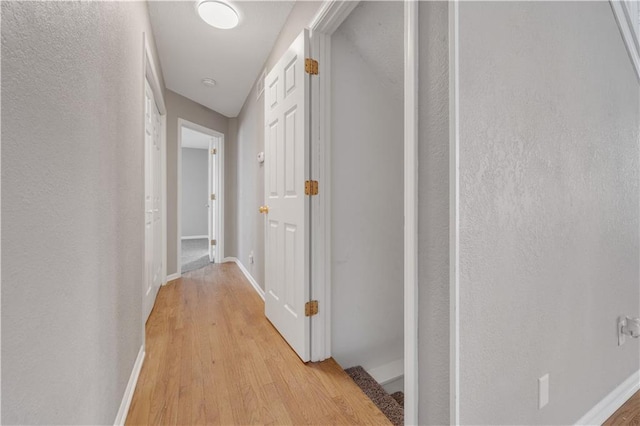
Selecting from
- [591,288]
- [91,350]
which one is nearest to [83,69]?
[91,350]

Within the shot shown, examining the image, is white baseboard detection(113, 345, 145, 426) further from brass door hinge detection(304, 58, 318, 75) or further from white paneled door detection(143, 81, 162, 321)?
brass door hinge detection(304, 58, 318, 75)

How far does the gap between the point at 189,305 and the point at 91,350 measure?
1.78m

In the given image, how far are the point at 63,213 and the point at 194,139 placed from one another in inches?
238

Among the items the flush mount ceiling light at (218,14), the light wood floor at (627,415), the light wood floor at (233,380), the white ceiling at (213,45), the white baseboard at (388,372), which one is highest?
the white ceiling at (213,45)

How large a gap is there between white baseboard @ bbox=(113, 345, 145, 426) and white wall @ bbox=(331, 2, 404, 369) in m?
1.09

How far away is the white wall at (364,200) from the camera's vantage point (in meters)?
1.78

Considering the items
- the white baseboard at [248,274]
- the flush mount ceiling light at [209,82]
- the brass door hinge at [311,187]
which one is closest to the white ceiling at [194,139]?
the flush mount ceiling light at [209,82]

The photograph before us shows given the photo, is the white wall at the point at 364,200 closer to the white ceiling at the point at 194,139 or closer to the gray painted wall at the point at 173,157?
the gray painted wall at the point at 173,157

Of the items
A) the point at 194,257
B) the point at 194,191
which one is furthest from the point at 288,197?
the point at 194,191

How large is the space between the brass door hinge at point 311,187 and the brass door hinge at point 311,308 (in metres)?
A: 0.66

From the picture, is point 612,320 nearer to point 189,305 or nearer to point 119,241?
point 119,241

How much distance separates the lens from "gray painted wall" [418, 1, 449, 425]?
83 cm

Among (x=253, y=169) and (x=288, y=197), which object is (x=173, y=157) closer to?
(x=253, y=169)

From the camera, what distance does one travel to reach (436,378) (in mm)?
863
